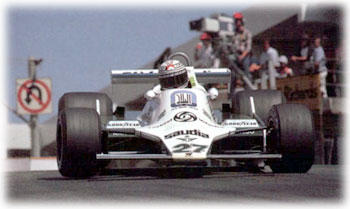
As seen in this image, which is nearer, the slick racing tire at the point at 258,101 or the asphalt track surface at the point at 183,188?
Result: the asphalt track surface at the point at 183,188

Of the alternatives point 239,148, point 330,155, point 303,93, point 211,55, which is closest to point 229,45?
point 211,55

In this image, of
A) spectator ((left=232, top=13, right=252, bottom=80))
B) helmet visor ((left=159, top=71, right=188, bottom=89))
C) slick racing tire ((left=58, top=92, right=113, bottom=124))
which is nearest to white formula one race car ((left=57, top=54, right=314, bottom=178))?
helmet visor ((left=159, top=71, right=188, bottom=89))

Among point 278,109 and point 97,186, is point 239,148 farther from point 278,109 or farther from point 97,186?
point 97,186

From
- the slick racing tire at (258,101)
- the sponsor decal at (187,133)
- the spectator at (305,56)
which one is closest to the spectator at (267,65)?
the spectator at (305,56)

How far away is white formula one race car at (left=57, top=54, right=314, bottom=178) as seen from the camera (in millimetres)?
8695

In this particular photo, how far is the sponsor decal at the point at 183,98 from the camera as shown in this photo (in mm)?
9617

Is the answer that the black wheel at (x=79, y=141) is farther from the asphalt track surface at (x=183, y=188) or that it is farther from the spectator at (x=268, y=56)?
the spectator at (x=268, y=56)

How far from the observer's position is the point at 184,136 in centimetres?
873

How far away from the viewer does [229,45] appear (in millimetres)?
21547

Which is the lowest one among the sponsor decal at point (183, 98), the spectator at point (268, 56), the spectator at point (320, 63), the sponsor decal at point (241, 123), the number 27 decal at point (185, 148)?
the number 27 decal at point (185, 148)

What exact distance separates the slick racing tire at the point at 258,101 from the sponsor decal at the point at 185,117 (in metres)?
1.85

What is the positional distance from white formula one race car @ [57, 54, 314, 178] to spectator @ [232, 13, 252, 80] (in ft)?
29.6

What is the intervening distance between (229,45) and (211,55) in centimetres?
56

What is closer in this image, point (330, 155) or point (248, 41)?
point (330, 155)
